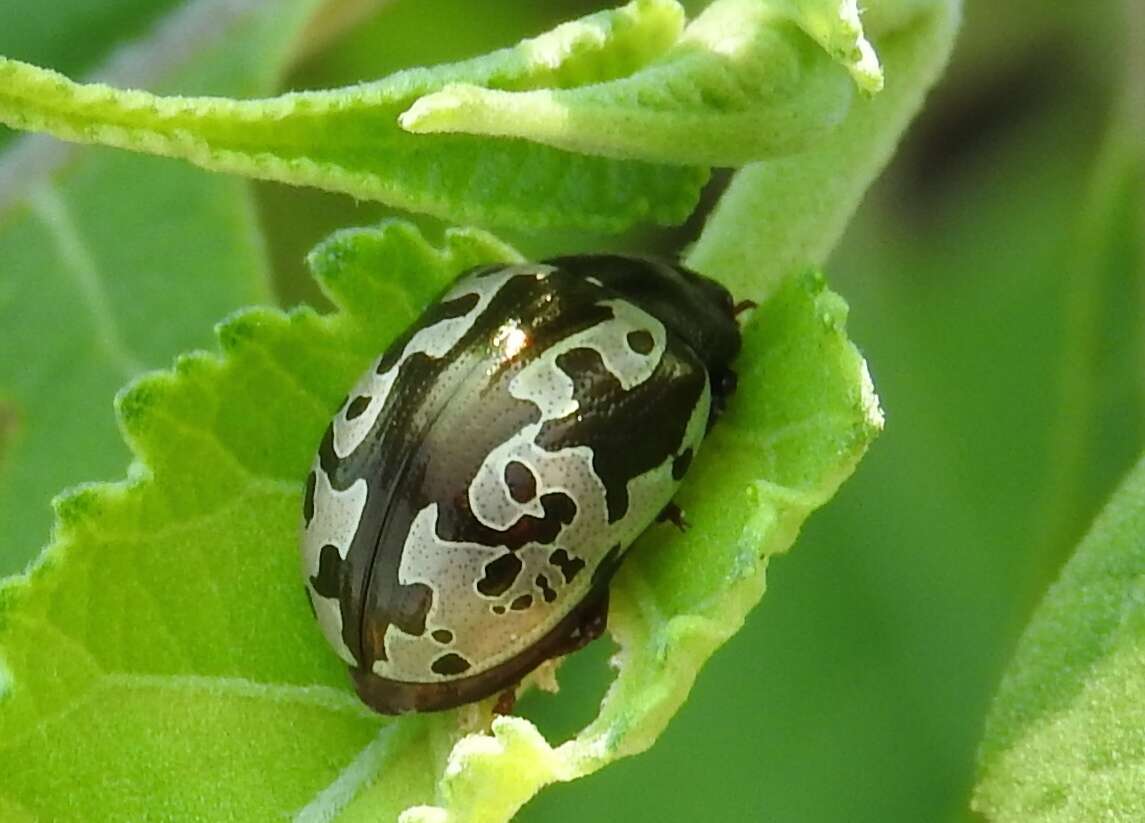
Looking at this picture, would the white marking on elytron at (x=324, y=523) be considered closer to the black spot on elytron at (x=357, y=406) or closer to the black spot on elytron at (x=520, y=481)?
the black spot on elytron at (x=357, y=406)

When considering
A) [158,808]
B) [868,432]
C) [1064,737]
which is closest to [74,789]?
[158,808]

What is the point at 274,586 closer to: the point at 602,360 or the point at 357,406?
the point at 357,406

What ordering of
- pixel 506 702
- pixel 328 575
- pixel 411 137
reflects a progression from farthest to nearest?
1. pixel 506 702
2. pixel 328 575
3. pixel 411 137

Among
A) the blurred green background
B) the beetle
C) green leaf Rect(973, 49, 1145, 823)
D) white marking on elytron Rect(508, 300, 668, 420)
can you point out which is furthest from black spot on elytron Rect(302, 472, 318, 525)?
the blurred green background

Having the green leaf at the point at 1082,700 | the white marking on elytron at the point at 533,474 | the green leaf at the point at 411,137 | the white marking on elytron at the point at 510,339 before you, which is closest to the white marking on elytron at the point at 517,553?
the white marking on elytron at the point at 533,474

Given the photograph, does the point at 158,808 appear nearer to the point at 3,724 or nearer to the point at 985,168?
the point at 3,724

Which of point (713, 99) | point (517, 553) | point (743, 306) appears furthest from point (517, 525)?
point (713, 99)
